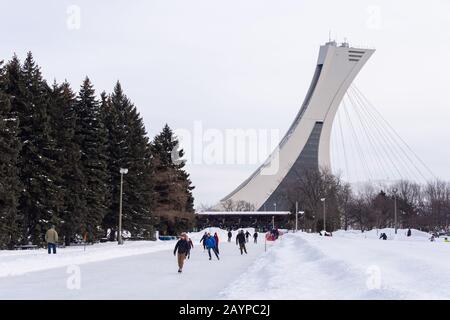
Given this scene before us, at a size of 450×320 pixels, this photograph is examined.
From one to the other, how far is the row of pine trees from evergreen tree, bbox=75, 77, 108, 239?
6 centimetres

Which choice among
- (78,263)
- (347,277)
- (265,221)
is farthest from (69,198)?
(265,221)

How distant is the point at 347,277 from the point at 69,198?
914 inches

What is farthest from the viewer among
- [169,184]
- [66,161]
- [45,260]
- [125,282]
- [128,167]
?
[169,184]

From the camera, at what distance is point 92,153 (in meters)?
36.5

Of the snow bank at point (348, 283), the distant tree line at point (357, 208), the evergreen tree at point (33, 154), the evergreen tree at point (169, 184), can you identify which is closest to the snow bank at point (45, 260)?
the evergreen tree at point (33, 154)

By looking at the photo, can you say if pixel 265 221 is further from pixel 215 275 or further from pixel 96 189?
pixel 215 275

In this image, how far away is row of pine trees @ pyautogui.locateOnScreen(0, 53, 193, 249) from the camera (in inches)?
1077

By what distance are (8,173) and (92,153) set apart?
9.78 metres

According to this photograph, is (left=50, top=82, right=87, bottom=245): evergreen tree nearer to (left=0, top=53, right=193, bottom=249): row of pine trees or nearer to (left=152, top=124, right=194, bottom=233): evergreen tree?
(left=0, top=53, right=193, bottom=249): row of pine trees

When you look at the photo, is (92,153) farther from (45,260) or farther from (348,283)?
Result: (348,283)

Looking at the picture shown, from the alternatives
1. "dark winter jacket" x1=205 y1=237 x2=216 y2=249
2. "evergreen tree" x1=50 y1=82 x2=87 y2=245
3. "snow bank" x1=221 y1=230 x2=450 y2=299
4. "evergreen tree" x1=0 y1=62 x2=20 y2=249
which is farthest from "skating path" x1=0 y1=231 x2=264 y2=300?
"evergreen tree" x1=50 y1=82 x2=87 y2=245

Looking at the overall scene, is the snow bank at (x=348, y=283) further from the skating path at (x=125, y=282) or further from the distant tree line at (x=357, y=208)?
the distant tree line at (x=357, y=208)

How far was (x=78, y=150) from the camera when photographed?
33.9 metres

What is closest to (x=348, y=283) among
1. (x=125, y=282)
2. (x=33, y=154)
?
(x=125, y=282)
